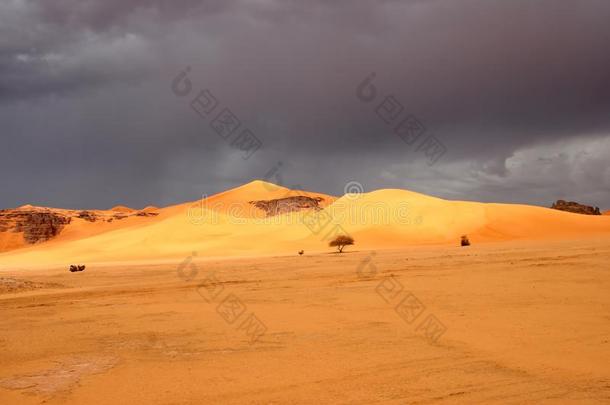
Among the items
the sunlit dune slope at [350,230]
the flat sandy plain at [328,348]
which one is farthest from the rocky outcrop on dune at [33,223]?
the flat sandy plain at [328,348]

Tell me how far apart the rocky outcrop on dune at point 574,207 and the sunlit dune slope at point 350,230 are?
76.5ft

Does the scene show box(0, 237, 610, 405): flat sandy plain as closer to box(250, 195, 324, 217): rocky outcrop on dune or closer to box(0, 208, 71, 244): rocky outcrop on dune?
box(0, 208, 71, 244): rocky outcrop on dune

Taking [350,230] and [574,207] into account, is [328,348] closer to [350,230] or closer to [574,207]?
[350,230]

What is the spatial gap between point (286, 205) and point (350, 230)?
121ft

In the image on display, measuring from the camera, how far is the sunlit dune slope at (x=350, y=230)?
148 ft

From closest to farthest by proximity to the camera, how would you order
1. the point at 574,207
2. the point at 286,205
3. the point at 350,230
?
1. the point at 350,230
2. the point at 574,207
3. the point at 286,205

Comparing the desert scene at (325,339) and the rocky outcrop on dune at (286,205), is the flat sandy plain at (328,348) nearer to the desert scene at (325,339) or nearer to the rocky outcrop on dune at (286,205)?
the desert scene at (325,339)

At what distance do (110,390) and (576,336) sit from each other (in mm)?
6460

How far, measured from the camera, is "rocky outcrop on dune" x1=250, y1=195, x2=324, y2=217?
83.6m

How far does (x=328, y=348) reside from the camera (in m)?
6.79

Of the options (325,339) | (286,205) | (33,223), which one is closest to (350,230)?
(286,205)

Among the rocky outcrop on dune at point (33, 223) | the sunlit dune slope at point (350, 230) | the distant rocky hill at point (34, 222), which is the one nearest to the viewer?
the sunlit dune slope at point (350, 230)

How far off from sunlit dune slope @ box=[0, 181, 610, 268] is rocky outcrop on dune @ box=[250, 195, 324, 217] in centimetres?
1589

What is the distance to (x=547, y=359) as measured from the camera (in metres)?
5.87
